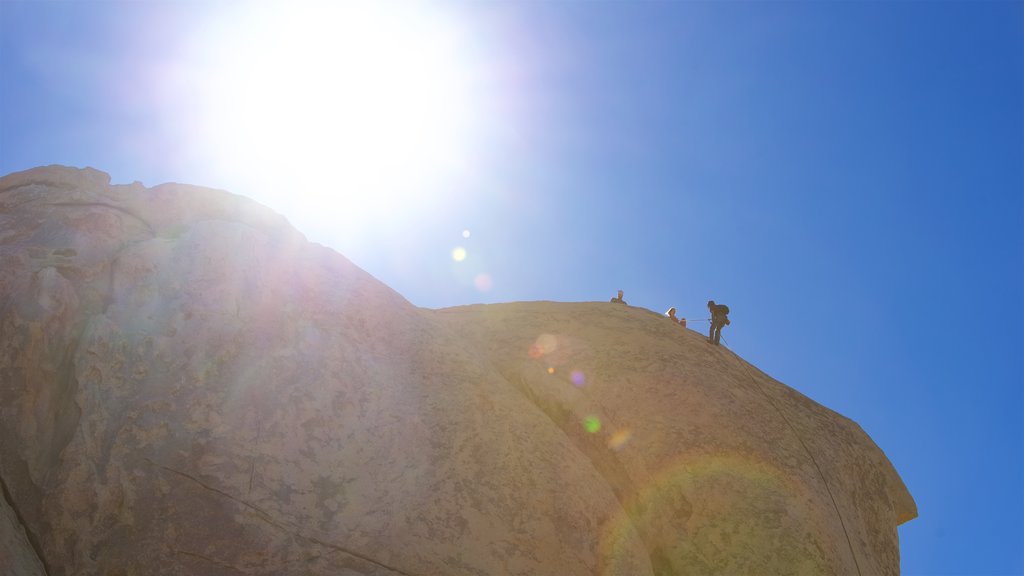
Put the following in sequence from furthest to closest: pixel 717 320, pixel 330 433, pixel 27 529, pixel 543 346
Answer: pixel 717 320 < pixel 543 346 < pixel 330 433 < pixel 27 529

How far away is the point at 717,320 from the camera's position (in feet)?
71.8

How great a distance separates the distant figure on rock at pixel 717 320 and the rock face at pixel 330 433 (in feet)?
10.2

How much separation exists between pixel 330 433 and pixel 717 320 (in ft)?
43.2

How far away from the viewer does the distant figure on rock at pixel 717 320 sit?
2169 cm

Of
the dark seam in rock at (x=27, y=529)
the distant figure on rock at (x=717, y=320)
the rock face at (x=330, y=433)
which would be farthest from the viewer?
the distant figure on rock at (x=717, y=320)

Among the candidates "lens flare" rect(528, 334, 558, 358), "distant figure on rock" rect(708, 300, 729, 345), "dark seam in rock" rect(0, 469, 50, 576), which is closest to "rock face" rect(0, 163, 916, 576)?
Answer: "dark seam in rock" rect(0, 469, 50, 576)

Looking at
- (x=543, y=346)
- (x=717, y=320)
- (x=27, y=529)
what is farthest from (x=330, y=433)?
(x=717, y=320)

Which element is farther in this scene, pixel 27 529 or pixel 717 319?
pixel 717 319

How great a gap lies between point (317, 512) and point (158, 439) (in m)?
2.89

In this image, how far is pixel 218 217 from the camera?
55.3ft

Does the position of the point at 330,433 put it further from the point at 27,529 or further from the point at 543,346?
the point at 543,346

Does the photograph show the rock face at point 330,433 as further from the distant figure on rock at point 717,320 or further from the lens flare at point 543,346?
the distant figure on rock at point 717,320

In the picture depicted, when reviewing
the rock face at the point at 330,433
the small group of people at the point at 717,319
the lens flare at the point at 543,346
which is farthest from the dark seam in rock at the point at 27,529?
the small group of people at the point at 717,319

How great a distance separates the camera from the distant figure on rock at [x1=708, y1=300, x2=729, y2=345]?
21688mm
